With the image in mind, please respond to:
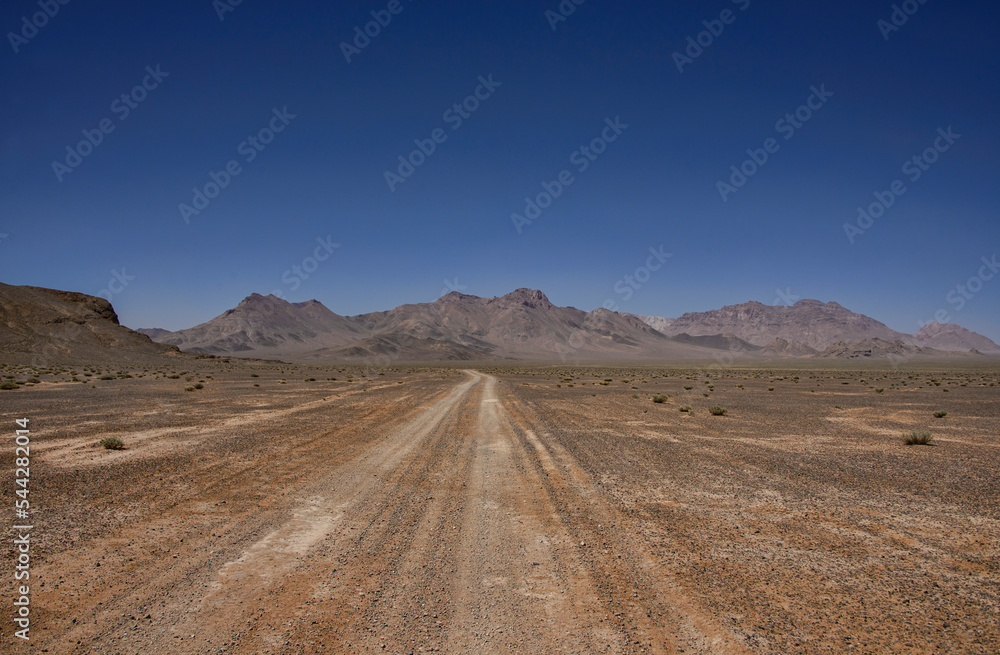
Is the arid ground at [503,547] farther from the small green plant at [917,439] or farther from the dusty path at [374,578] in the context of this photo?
the small green plant at [917,439]

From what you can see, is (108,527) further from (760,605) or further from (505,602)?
(760,605)

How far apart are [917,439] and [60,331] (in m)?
114

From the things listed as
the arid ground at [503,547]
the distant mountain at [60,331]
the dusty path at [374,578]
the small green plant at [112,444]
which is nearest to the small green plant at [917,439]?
the arid ground at [503,547]

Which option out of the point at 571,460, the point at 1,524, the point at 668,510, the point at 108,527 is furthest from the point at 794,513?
the point at 1,524

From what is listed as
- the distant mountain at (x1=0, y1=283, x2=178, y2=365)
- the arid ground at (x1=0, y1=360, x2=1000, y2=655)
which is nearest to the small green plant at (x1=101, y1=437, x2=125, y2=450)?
the arid ground at (x1=0, y1=360, x2=1000, y2=655)

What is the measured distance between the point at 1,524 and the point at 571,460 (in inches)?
380

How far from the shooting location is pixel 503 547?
584 centimetres

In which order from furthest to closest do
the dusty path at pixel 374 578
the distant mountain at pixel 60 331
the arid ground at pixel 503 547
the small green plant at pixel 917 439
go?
the distant mountain at pixel 60 331
the small green plant at pixel 917 439
the arid ground at pixel 503 547
the dusty path at pixel 374 578

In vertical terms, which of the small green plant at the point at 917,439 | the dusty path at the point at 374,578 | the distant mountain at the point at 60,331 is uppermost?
the distant mountain at the point at 60,331

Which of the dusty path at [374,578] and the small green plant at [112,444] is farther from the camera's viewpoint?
the small green plant at [112,444]

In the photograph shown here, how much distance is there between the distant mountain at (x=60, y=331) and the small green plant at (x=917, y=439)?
299ft

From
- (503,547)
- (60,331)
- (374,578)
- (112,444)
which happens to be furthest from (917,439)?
(60,331)

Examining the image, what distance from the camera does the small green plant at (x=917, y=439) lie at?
13875 mm

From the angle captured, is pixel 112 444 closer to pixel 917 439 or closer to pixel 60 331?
pixel 917 439
